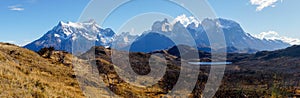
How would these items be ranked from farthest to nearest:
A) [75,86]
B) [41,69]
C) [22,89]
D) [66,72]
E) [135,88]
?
[135,88], [66,72], [41,69], [75,86], [22,89]

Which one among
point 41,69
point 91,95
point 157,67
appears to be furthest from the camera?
point 157,67

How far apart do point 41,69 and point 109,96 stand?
10.5 metres

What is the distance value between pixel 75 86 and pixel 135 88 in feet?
43.2

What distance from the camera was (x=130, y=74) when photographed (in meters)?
64.2

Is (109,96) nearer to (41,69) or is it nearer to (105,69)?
(41,69)

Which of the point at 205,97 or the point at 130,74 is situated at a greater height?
the point at 130,74

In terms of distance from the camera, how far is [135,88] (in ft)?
169

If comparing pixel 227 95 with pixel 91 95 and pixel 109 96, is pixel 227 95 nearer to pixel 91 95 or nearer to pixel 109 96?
pixel 109 96

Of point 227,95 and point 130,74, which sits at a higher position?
point 130,74

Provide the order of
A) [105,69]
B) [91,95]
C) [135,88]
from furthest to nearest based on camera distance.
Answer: [105,69], [135,88], [91,95]

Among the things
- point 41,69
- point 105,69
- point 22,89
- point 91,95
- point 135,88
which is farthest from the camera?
point 105,69

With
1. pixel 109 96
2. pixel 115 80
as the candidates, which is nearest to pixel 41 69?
pixel 109 96

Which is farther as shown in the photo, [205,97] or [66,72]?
[205,97]

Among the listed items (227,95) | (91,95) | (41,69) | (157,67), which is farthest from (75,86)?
(157,67)
